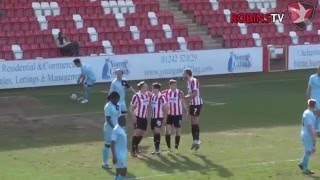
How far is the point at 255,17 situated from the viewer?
3862 centimetres

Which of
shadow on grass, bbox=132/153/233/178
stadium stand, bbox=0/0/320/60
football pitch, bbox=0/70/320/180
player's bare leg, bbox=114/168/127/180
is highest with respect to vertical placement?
stadium stand, bbox=0/0/320/60

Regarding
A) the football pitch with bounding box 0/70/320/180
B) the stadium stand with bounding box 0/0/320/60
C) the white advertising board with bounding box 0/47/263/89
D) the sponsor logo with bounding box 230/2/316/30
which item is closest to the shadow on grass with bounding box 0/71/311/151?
the football pitch with bounding box 0/70/320/180

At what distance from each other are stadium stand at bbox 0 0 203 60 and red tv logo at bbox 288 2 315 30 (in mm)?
7365

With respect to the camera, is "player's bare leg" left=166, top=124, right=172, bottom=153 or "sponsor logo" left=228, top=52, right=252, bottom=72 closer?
"player's bare leg" left=166, top=124, right=172, bottom=153

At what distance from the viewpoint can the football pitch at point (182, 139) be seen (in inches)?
615

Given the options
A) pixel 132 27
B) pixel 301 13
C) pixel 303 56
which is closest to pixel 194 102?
pixel 132 27

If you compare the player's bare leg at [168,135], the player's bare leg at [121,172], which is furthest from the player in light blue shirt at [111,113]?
the player's bare leg at [168,135]

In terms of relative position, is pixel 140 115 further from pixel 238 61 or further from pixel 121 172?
pixel 238 61

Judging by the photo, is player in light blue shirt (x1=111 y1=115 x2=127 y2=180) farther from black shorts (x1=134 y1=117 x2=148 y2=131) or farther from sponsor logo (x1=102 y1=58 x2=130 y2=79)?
sponsor logo (x1=102 y1=58 x2=130 y2=79)

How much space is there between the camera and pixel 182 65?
104 feet

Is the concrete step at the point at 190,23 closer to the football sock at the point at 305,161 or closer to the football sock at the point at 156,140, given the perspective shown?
the football sock at the point at 156,140

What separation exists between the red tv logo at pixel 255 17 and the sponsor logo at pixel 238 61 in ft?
17.3

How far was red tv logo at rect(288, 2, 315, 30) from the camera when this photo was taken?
1553 inches

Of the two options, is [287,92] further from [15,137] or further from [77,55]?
[15,137]
